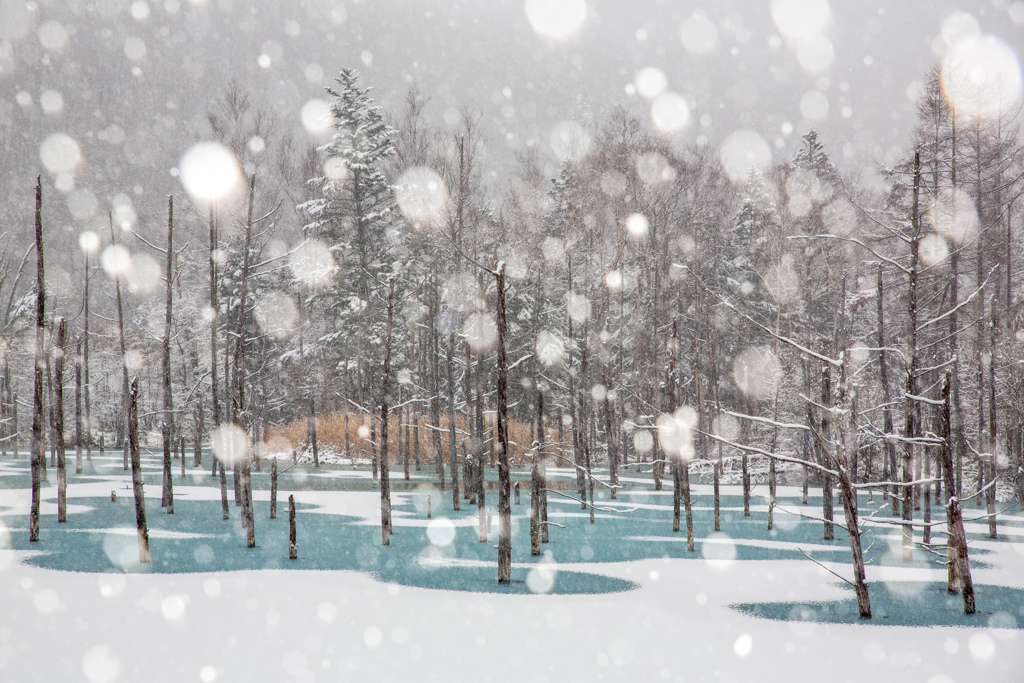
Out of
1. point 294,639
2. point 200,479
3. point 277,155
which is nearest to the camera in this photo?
point 294,639

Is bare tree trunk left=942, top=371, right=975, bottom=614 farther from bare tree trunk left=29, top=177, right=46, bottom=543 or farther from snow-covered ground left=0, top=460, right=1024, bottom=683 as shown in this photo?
bare tree trunk left=29, top=177, right=46, bottom=543

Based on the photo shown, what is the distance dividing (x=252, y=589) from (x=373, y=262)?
109ft

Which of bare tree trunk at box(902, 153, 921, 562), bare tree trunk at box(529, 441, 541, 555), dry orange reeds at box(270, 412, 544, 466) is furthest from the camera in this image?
dry orange reeds at box(270, 412, 544, 466)

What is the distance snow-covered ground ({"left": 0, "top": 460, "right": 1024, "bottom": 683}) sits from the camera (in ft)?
31.9

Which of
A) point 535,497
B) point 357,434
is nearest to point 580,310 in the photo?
point 357,434

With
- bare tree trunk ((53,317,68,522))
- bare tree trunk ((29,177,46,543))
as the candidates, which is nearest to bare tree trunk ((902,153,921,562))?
bare tree trunk ((29,177,46,543))

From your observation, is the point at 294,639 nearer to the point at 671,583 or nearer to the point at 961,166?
the point at 671,583

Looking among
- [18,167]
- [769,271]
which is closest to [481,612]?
[769,271]

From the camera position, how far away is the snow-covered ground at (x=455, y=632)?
971 cm

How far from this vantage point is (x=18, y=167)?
18800cm

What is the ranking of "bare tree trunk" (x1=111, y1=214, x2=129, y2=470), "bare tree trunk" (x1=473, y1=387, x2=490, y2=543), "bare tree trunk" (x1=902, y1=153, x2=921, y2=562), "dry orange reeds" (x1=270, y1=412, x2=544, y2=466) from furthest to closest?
"dry orange reeds" (x1=270, y1=412, x2=544, y2=466), "bare tree trunk" (x1=111, y1=214, x2=129, y2=470), "bare tree trunk" (x1=473, y1=387, x2=490, y2=543), "bare tree trunk" (x1=902, y1=153, x2=921, y2=562)

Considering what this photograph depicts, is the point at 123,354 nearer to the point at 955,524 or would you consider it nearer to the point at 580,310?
the point at 580,310

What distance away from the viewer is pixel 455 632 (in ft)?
37.9

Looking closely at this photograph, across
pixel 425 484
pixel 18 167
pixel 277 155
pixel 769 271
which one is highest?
pixel 18 167
